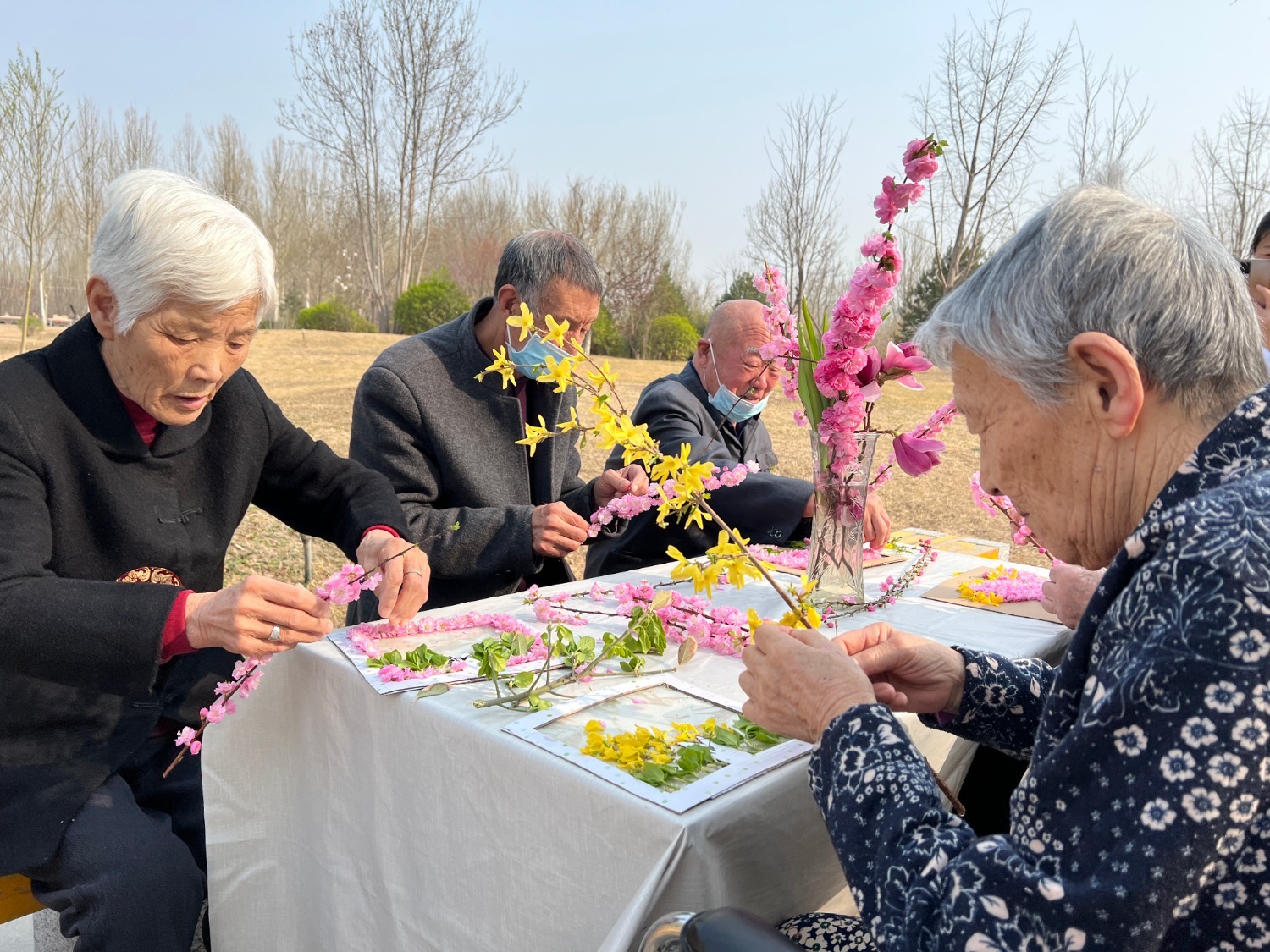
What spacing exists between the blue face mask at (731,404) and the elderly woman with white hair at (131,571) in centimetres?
191

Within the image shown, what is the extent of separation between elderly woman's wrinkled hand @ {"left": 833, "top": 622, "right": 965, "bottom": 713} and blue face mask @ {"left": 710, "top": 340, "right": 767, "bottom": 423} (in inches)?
88.2

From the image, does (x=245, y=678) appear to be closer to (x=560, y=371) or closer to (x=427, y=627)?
(x=427, y=627)

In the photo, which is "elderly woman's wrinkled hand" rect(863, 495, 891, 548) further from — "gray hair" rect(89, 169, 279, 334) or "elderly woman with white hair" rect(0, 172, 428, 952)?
"gray hair" rect(89, 169, 279, 334)

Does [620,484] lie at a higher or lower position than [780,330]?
lower

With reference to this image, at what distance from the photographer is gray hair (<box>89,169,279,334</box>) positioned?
1.93m

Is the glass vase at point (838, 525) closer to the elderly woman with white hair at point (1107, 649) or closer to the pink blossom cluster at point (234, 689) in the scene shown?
the elderly woman with white hair at point (1107, 649)

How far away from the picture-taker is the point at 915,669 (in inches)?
59.4

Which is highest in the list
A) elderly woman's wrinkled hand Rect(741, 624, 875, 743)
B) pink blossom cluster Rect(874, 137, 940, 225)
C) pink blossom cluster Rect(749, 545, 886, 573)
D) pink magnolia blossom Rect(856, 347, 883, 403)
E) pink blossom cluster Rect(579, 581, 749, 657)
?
pink blossom cluster Rect(874, 137, 940, 225)

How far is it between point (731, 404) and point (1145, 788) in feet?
10.3

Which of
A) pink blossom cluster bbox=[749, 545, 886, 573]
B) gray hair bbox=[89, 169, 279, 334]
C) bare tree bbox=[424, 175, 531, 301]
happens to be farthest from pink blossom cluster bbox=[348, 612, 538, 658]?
bare tree bbox=[424, 175, 531, 301]

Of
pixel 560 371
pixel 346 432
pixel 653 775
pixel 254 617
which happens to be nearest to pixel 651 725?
pixel 653 775

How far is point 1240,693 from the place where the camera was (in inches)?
32.7

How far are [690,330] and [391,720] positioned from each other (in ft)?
66.6

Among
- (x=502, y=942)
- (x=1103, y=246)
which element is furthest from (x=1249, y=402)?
(x=502, y=942)
